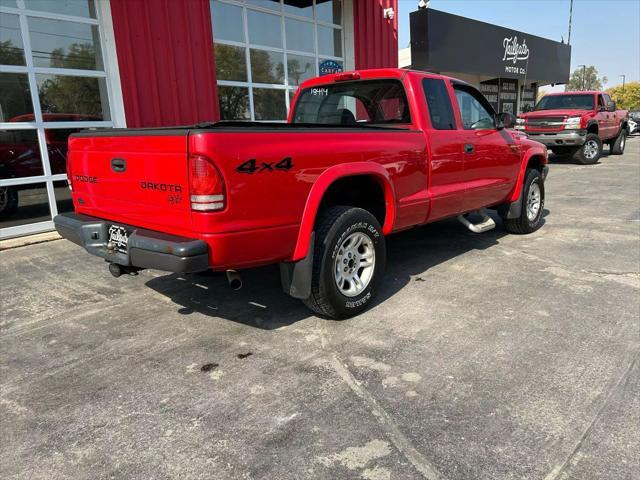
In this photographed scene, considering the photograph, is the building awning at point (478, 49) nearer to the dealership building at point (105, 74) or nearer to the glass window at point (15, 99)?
the dealership building at point (105, 74)

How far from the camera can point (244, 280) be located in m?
4.81

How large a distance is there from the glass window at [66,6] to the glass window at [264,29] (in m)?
2.92

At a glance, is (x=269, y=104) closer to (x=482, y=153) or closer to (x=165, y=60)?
(x=165, y=60)

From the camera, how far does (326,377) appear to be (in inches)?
117

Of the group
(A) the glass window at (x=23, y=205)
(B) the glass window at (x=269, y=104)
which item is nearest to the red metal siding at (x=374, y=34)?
(B) the glass window at (x=269, y=104)

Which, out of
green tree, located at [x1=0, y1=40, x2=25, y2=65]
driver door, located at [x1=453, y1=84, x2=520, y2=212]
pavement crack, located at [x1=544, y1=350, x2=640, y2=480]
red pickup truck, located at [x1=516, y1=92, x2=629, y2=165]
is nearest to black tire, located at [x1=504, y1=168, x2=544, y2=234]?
driver door, located at [x1=453, y1=84, x2=520, y2=212]

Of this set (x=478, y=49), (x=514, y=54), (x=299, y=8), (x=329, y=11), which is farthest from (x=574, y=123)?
(x=299, y=8)

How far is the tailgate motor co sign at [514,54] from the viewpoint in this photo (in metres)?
19.8

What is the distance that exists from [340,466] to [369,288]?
183cm

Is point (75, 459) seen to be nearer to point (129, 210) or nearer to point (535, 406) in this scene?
point (129, 210)

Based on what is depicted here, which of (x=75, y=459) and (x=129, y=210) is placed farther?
(x=129, y=210)

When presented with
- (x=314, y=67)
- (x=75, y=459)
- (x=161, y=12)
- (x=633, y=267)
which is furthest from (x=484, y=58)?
(x=75, y=459)

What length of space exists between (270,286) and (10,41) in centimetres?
501

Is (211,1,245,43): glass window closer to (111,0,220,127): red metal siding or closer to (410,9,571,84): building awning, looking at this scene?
(111,0,220,127): red metal siding
